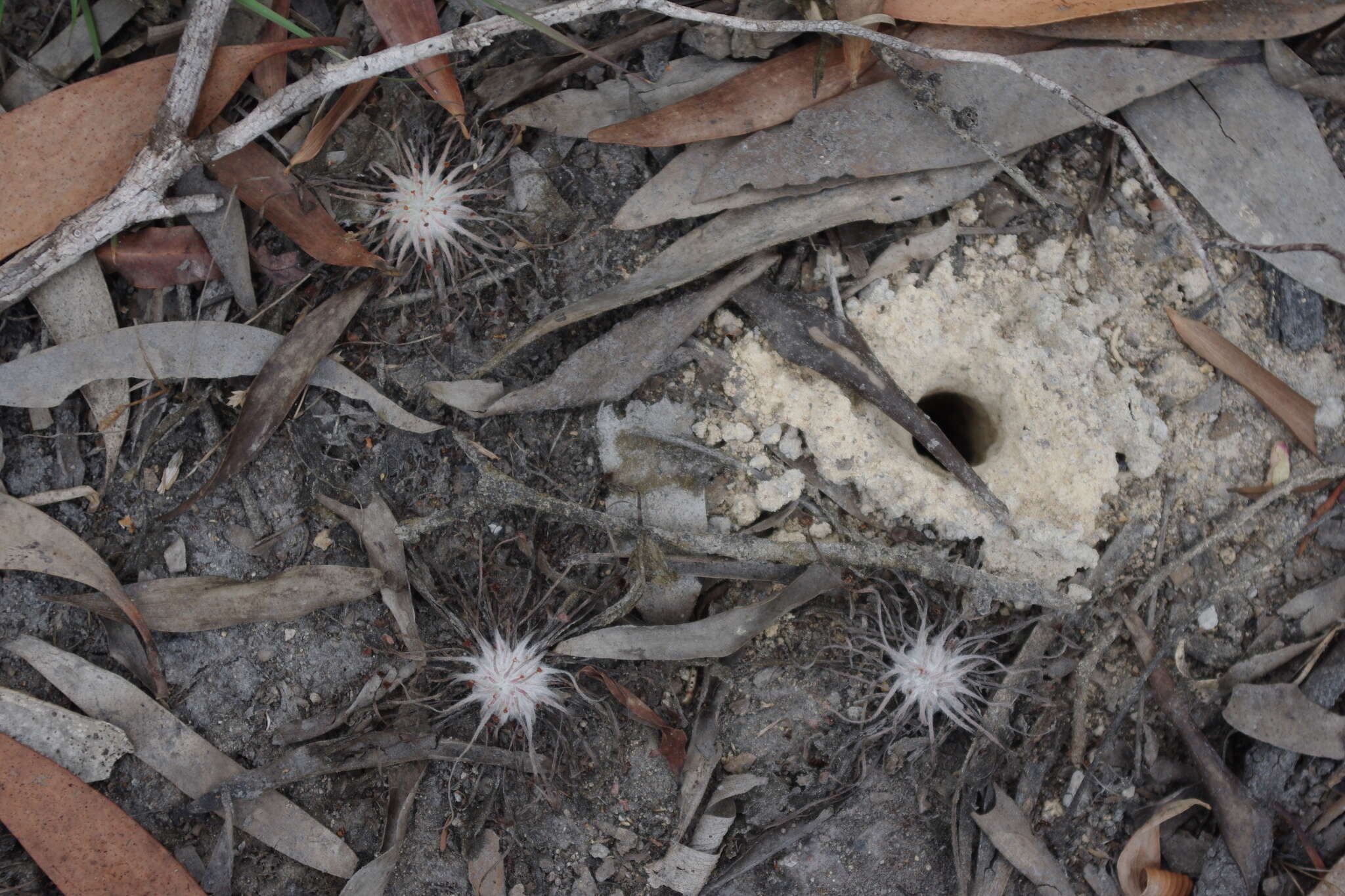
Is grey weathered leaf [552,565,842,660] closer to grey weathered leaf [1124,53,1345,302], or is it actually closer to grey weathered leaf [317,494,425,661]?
grey weathered leaf [317,494,425,661]

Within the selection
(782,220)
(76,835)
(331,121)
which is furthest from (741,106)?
(76,835)

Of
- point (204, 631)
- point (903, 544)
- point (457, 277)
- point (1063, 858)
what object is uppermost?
point (457, 277)

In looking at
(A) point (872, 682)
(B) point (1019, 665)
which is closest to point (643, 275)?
(A) point (872, 682)

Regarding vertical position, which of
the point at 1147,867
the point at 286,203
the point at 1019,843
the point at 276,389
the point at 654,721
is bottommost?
the point at 1147,867

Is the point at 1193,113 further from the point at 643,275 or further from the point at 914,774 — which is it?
the point at 914,774

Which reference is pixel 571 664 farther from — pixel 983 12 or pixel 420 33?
pixel 983 12

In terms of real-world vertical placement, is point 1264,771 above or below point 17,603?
below

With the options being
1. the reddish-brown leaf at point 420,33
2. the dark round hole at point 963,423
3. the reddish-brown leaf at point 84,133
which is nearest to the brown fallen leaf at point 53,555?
the reddish-brown leaf at point 84,133
